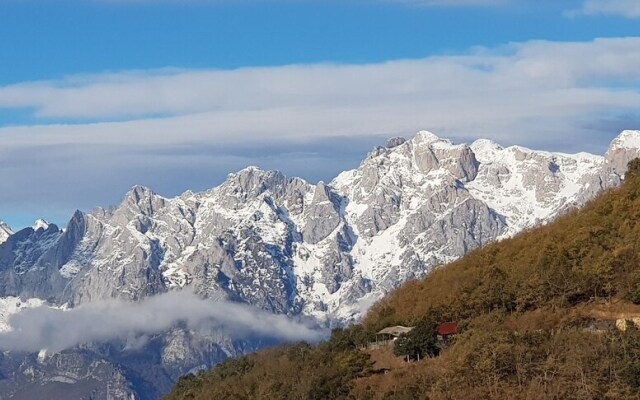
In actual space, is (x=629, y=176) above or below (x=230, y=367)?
above

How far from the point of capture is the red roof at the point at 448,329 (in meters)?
130

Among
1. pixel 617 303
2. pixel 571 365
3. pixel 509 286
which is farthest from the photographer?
pixel 509 286

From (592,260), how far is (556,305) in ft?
23.2

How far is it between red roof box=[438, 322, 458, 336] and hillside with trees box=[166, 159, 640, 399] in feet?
3.89

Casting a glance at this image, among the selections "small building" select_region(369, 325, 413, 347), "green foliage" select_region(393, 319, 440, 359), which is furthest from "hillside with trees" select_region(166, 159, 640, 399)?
"small building" select_region(369, 325, 413, 347)

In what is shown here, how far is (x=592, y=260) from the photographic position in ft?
434

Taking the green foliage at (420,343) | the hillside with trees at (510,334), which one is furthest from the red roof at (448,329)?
the hillside with trees at (510,334)

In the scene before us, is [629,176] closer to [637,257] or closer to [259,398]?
[637,257]

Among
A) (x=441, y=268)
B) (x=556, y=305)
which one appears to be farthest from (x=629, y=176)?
(x=556, y=305)

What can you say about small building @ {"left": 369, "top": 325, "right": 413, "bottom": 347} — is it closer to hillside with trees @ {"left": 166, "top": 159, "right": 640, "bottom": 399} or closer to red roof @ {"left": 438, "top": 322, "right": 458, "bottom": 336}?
hillside with trees @ {"left": 166, "top": 159, "right": 640, "bottom": 399}

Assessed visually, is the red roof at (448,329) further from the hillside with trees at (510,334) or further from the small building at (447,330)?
the hillside with trees at (510,334)

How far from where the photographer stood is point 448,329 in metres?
132

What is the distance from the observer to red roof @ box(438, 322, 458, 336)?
5138 inches

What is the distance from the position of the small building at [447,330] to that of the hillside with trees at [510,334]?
1.16m
